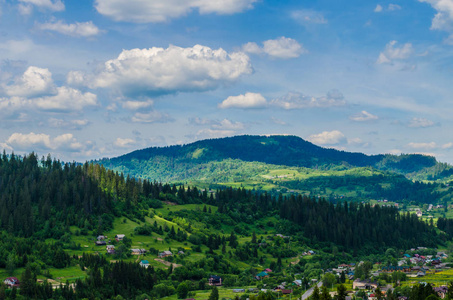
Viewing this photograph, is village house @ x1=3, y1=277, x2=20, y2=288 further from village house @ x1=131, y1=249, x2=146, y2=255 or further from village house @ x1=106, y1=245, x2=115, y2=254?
village house @ x1=131, y1=249, x2=146, y2=255

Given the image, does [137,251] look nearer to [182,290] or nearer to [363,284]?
[182,290]

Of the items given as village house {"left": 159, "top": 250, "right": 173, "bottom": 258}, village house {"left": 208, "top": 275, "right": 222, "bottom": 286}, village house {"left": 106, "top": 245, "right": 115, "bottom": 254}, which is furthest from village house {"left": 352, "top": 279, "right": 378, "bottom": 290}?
village house {"left": 106, "top": 245, "right": 115, "bottom": 254}

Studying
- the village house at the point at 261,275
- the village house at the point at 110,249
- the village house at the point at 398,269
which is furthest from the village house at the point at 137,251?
the village house at the point at 398,269

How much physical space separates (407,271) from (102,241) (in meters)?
121

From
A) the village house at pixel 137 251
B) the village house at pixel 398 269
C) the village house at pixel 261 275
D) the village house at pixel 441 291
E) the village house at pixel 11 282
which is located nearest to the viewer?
the village house at pixel 441 291

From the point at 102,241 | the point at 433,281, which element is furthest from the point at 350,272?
the point at 102,241

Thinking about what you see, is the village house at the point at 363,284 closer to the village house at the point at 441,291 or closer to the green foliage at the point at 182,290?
the village house at the point at 441,291

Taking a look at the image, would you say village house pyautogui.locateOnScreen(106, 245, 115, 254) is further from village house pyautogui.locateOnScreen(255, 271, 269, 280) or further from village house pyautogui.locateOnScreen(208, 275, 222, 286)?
Result: village house pyautogui.locateOnScreen(255, 271, 269, 280)

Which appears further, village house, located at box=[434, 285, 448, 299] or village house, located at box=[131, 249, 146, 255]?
village house, located at box=[131, 249, 146, 255]

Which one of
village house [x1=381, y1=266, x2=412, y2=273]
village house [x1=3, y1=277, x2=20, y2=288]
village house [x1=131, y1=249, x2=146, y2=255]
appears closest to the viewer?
village house [x1=3, y1=277, x2=20, y2=288]

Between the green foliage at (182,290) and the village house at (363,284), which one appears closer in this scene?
the green foliage at (182,290)

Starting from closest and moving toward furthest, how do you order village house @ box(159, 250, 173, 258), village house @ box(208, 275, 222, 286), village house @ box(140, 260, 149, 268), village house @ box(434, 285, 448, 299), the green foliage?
village house @ box(434, 285, 448, 299) → the green foliage → village house @ box(140, 260, 149, 268) → village house @ box(208, 275, 222, 286) → village house @ box(159, 250, 173, 258)

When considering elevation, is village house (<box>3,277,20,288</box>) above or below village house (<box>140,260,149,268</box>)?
below

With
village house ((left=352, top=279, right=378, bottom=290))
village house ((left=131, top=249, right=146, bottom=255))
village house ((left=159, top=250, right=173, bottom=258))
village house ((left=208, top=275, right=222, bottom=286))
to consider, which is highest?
village house ((left=131, top=249, right=146, bottom=255))
